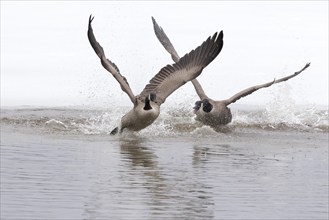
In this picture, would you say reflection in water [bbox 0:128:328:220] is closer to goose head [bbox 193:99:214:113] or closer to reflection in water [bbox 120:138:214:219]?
reflection in water [bbox 120:138:214:219]

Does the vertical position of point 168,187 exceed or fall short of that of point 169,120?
it falls short

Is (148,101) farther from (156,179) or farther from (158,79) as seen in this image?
(156,179)

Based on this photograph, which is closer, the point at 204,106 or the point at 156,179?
the point at 156,179

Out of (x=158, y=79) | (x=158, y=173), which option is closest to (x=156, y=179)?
(x=158, y=173)

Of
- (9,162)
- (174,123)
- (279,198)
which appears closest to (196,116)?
(174,123)

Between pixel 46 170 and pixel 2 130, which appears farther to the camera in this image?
pixel 2 130

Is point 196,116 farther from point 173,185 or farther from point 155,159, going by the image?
point 173,185

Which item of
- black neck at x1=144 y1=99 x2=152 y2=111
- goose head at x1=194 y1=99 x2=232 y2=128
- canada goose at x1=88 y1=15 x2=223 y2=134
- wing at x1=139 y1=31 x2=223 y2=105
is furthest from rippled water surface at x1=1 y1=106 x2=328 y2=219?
goose head at x1=194 y1=99 x2=232 y2=128

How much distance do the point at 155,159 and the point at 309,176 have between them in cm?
188

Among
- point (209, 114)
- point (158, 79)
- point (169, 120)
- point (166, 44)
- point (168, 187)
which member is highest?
point (166, 44)

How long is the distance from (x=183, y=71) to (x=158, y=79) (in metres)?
0.42

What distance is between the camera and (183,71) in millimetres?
14250

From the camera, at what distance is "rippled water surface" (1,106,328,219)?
7.11 metres

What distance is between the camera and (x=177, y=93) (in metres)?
21.6
